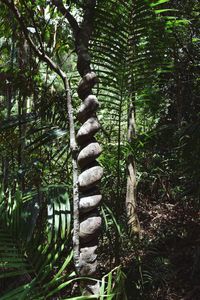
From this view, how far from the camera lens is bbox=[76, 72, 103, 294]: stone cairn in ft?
4.24

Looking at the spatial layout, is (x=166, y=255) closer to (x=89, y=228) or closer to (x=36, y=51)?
(x=89, y=228)

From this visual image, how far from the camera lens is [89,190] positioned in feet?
4.39

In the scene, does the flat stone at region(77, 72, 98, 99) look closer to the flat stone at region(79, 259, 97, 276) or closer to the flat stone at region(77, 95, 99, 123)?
the flat stone at region(77, 95, 99, 123)

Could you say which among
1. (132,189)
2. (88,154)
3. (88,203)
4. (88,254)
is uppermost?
(88,154)

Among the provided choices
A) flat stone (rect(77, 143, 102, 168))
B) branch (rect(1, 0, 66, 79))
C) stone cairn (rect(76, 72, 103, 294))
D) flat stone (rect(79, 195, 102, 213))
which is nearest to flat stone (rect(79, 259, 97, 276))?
stone cairn (rect(76, 72, 103, 294))

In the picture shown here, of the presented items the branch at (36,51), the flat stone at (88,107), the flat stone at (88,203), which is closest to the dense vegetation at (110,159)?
the branch at (36,51)

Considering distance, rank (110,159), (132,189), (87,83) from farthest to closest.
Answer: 1. (132,189)
2. (110,159)
3. (87,83)

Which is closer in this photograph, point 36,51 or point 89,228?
point 89,228

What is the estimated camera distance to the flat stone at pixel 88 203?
4.28ft

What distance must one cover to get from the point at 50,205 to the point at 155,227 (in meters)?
2.22

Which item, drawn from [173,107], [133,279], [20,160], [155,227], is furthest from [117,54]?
[173,107]

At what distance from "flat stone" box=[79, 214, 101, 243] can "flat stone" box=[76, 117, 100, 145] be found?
305 mm

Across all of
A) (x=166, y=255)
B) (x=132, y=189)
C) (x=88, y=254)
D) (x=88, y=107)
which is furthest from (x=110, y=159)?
(x=166, y=255)

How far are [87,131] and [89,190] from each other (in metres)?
0.23
